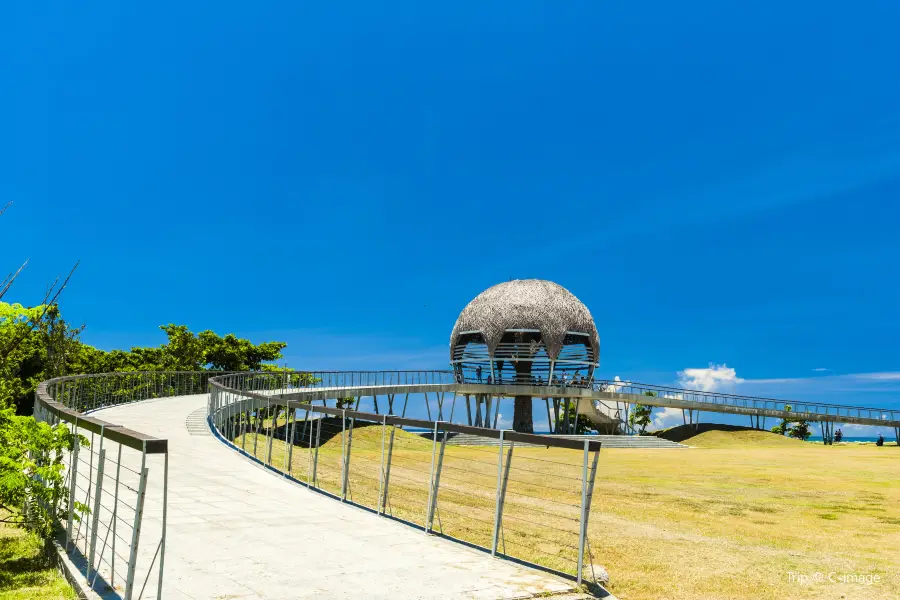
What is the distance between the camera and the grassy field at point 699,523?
25.5 ft

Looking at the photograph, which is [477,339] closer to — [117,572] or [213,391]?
[213,391]

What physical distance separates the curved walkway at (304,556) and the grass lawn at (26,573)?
980 millimetres

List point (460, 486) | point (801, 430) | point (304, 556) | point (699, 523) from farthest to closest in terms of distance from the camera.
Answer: point (801, 430)
point (460, 486)
point (699, 523)
point (304, 556)

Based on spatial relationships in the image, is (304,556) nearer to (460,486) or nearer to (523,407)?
(460,486)

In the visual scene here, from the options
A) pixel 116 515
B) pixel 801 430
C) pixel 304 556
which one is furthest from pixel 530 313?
pixel 116 515

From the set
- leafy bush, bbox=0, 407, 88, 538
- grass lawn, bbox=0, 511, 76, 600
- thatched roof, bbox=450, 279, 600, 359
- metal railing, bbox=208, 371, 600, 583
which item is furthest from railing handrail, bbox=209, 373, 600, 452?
thatched roof, bbox=450, 279, 600, 359

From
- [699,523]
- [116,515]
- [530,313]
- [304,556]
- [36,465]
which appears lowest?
[699,523]

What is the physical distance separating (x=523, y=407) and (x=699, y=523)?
1376 inches

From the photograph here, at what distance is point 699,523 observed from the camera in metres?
11.5

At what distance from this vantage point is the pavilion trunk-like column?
45719mm

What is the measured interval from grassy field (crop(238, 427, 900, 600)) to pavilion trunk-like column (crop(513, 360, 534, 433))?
24529 mm

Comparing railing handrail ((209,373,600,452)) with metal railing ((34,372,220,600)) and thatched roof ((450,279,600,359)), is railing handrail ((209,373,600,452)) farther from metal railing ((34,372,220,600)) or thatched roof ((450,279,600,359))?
thatched roof ((450,279,600,359))

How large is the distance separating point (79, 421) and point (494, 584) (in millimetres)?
4561

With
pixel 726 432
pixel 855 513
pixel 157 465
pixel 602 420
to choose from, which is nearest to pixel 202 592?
pixel 157 465
